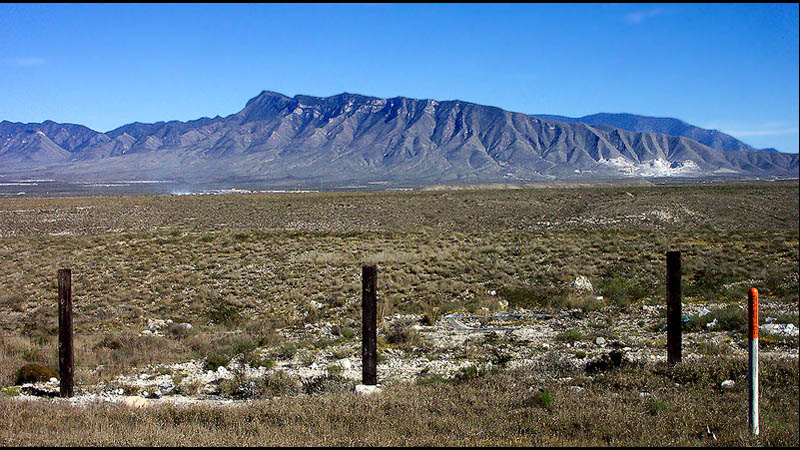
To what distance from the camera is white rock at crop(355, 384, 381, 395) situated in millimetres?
7502

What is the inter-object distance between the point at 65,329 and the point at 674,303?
8.15m

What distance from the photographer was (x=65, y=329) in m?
7.88

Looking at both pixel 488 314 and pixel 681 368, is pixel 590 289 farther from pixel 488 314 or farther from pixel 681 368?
pixel 681 368

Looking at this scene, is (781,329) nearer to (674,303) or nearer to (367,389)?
(674,303)

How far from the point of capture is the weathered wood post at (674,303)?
786cm

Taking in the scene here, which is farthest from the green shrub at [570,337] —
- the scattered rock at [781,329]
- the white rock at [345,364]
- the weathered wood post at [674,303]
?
the white rock at [345,364]

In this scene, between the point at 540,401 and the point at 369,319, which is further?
the point at 369,319

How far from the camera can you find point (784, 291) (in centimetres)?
1619

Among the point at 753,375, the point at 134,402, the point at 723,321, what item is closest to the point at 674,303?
the point at 753,375

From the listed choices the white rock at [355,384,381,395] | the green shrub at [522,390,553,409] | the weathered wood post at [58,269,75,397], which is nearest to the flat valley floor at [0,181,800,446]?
the green shrub at [522,390,553,409]

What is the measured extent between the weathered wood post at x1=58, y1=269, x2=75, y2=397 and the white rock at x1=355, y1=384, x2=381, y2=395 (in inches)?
152

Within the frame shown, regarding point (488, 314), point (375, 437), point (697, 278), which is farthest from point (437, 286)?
point (375, 437)

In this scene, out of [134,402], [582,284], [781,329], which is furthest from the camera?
[582,284]

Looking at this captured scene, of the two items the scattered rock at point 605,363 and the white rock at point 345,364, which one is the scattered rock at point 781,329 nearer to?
the scattered rock at point 605,363
